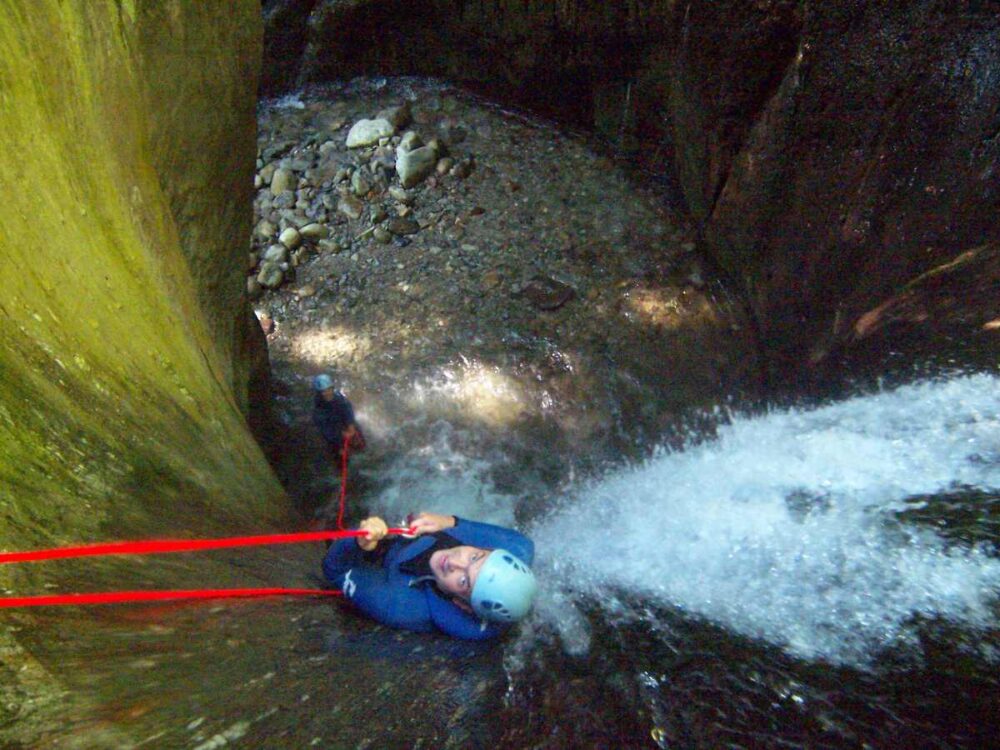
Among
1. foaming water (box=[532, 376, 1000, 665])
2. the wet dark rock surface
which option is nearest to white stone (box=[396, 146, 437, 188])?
the wet dark rock surface

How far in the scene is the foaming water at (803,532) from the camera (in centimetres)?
208

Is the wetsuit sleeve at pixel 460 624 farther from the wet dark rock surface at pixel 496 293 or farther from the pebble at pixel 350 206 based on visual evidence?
the pebble at pixel 350 206

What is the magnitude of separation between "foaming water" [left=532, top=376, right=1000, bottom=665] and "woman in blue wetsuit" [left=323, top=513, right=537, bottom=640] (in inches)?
10.9

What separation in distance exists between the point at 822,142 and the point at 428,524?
3050 millimetres

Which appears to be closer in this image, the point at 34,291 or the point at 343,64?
the point at 34,291

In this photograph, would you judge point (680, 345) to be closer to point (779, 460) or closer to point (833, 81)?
point (779, 460)

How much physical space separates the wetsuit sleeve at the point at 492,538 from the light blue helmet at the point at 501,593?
1.26ft

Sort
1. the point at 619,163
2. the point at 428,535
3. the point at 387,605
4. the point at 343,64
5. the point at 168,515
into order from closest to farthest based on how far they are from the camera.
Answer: the point at 168,515 → the point at 387,605 → the point at 428,535 → the point at 619,163 → the point at 343,64

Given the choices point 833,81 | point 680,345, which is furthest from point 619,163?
point 833,81

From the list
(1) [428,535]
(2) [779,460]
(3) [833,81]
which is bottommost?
(2) [779,460]

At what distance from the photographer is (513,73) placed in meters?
6.27

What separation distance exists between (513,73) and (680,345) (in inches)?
136

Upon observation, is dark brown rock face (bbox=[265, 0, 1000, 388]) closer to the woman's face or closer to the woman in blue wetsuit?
the woman in blue wetsuit

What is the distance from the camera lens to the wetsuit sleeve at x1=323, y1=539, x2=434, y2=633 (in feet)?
8.38
